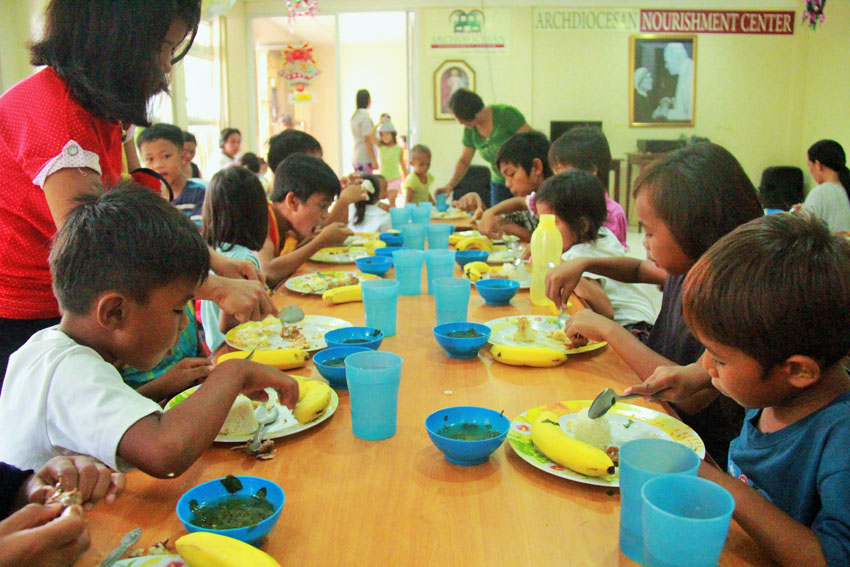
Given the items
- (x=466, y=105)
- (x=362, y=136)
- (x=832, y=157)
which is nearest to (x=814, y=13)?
(x=832, y=157)

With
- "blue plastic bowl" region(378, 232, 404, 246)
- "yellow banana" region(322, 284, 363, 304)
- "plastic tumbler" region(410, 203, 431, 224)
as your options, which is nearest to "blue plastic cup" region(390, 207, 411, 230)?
"plastic tumbler" region(410, 203, 431, 224)

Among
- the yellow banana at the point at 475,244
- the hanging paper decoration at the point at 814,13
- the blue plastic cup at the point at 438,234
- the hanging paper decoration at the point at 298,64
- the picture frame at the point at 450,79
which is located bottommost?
the yellow banana at the point at 475,244

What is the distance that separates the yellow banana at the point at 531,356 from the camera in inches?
61.7

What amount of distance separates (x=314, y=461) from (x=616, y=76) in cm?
881

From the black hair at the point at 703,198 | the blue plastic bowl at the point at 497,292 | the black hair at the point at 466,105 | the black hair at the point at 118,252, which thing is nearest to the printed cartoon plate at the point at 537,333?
the blue plastic bowl at the point at 497,292

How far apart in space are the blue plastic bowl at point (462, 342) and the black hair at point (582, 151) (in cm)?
174

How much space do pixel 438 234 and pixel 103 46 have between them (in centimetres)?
183

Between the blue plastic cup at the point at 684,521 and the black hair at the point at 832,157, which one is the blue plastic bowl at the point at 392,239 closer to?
the blue plastic cup at the point at 684,521

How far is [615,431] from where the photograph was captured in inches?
47.3

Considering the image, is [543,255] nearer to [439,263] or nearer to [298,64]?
[439,263]

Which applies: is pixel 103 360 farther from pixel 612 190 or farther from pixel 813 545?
pixel 612 190

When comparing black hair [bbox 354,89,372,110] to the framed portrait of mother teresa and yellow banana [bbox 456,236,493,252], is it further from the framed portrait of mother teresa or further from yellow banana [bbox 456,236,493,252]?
yellow banana [bbox 456,236,493,252]

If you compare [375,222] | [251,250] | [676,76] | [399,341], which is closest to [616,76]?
[676,76]

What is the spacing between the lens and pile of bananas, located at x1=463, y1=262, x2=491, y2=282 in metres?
2.51
